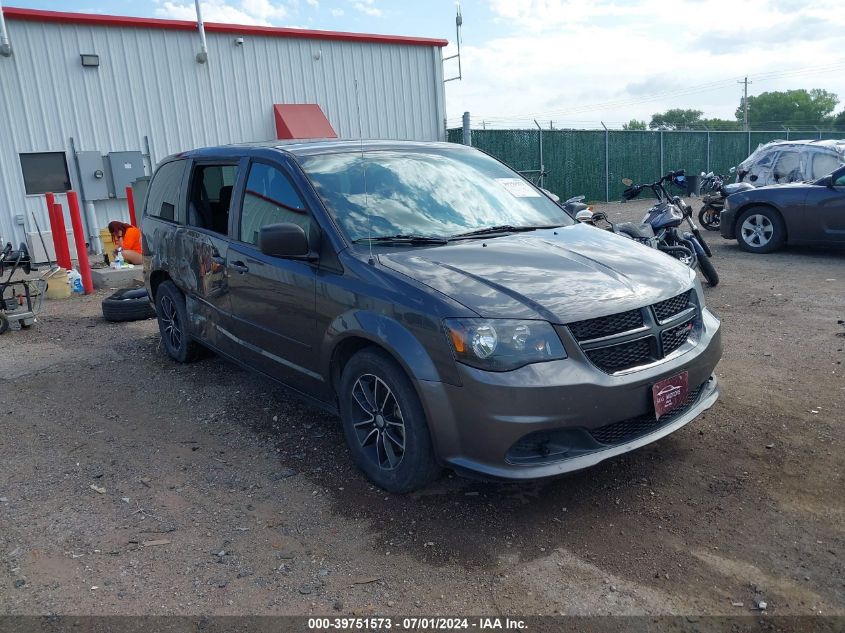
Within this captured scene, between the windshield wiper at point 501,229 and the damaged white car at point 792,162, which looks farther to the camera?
the damaged white car at point 792,162

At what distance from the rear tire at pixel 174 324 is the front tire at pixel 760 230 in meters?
8.81

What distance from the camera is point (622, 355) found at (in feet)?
10.7

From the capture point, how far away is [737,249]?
37.7ft

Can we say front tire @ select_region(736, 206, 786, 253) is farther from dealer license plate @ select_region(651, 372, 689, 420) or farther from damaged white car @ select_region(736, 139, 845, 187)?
dealer license plate @ select_region(651, 372, 689, 420)

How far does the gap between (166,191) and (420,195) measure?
9.04 feet

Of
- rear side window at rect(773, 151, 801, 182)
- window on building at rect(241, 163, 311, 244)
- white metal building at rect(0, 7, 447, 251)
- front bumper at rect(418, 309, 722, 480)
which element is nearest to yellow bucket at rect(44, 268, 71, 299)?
white metal building at rect(0, 7, 447, 251)

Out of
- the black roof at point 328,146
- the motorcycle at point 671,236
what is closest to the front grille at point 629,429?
the black roof at point 328,146

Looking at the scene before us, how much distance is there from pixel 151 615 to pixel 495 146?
18810mm

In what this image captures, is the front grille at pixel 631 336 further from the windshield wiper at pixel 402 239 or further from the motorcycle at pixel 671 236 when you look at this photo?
the motorcycle at pixel 671 236

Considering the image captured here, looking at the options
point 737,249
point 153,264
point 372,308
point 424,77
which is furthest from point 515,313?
point 424,77

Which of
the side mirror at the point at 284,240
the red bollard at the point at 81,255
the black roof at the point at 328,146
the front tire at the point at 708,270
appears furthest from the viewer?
the red bollard at the point at 81,255

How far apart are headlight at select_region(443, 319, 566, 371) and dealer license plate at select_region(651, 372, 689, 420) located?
0.55 metres

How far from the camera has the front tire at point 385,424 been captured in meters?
3.35

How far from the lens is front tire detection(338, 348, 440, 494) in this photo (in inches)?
132
